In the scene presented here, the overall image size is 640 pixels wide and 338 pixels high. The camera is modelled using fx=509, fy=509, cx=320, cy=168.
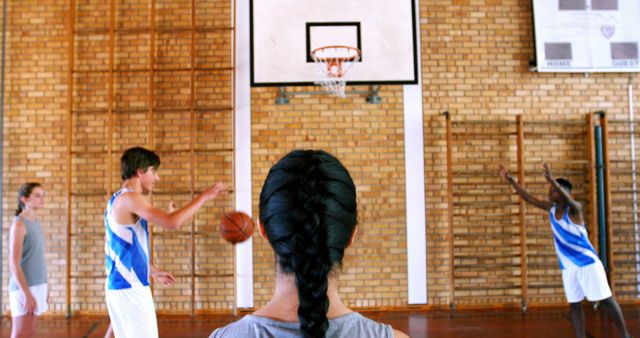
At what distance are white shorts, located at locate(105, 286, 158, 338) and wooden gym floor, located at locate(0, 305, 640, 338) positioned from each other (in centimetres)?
213

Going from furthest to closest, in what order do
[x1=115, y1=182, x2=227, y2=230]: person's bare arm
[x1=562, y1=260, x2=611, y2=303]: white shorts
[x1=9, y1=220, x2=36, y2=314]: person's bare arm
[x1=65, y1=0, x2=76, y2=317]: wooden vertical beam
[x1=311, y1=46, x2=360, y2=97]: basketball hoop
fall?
[x1=65, y1=0, x2=76, y2=317]: wooden vertical beam < [x1=311, y1=46, x2=360, y2=97]: basketball hoop < [x1=562, y1=260, x2=611, y2=303]: white shorts < [x1=9, y1=220, x2=36, y2=314]: person's bare arm < [x1=115, y1=182, x2=227, y2=230]: person's bare arm

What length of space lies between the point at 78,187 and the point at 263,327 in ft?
19.2

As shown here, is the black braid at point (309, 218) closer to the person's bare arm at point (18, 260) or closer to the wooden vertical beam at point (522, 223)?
the person's bare arm at point (18, 260)

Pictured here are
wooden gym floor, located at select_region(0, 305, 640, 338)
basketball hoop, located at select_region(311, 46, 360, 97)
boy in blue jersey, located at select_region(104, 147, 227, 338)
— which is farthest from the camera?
basketball hoop, located at select_region(311, 46, 360, 97)

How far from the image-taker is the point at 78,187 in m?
6.12

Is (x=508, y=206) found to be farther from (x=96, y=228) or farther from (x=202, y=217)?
(x=96, y=228)

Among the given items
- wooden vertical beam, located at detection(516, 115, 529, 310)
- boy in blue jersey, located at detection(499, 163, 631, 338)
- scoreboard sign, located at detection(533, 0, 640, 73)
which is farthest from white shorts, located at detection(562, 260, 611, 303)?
scoreboard sign, located at detection(533, 0, 640, 73)

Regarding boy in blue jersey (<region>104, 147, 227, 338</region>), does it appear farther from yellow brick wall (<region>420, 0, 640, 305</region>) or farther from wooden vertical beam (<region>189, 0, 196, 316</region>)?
yellow brick wall (<region>420, 0, 640, 305</region>)

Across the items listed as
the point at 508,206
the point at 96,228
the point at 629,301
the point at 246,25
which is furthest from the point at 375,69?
the point at 629,301

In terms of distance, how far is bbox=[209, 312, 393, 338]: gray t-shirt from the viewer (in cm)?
97

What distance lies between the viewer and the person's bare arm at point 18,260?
3852 millimetres

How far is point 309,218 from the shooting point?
1.00 m

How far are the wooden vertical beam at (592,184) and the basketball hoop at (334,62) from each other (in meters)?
2.99

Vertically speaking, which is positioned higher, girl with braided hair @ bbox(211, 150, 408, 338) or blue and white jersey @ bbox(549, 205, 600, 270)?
girl with braided hair @ bbox(211, 150, 408, 338)
